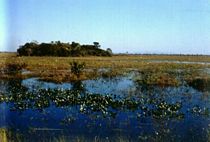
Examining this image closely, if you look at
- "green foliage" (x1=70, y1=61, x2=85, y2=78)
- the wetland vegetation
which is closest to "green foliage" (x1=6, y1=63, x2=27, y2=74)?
the wetland vegetation

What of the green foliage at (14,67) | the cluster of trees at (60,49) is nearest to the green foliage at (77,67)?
the cluster of trees at (60,49)

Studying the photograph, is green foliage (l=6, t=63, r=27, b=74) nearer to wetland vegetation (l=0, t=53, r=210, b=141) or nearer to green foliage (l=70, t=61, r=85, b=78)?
wetland vegetation (l=0, t=53, r=210, b=141)

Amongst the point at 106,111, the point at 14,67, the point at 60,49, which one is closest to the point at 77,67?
the point at 60,49

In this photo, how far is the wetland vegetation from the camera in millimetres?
6219

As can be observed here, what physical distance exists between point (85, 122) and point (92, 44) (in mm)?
1293

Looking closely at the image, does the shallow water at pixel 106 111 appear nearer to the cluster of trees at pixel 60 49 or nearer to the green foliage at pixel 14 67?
the green foliage at pixel 14 67

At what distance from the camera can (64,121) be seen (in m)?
6.34

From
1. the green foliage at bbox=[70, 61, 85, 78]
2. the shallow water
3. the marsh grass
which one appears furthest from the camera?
the green foliage at bbox=[70, 61, 85, 78]

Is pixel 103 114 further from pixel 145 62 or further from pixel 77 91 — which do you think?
pixel 145 62

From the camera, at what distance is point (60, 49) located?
21.0 feet

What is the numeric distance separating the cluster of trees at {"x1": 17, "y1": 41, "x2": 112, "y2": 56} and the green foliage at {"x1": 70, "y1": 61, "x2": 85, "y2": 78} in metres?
0.21

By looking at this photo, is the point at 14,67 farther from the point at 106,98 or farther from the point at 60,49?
the point at 106,98

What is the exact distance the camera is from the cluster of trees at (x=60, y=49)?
622cm

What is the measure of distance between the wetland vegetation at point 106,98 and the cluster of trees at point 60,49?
13 cm
